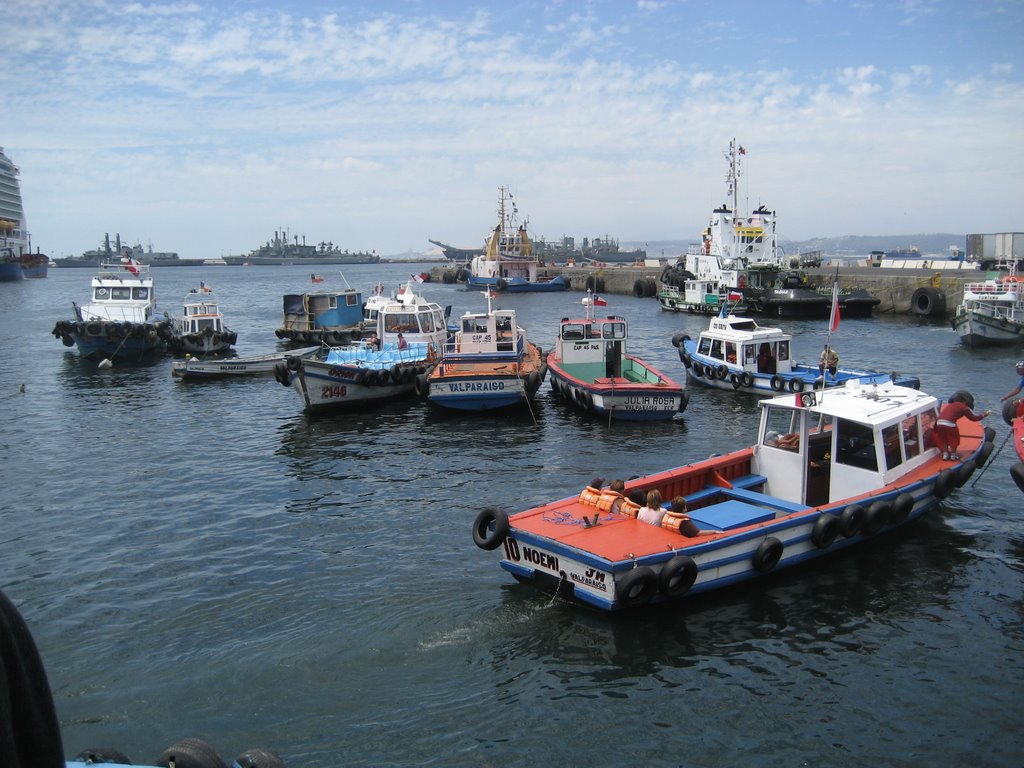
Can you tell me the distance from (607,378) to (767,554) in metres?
16.9

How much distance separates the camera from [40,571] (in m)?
16.0

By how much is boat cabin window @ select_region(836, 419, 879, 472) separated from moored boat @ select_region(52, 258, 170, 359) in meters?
41.1

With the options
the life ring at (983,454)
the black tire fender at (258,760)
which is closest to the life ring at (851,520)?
the life ring at (983,454)

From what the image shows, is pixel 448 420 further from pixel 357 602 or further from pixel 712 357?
pixel 357 602

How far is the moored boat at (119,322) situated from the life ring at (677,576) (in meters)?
41.6

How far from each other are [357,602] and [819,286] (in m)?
68.5

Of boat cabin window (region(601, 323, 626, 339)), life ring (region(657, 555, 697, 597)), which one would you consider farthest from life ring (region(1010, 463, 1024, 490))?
boat cabin window (region(601, 323, 626, 339))

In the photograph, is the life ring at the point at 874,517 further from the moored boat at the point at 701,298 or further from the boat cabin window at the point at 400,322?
the moored boat at the point at 701,298

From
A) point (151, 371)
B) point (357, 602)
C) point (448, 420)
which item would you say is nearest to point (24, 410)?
point (151, 371)

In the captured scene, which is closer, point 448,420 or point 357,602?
point 357,602

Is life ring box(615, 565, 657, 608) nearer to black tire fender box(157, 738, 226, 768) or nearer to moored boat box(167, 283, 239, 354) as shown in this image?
black tire fender box(157, 738, 226, 768)

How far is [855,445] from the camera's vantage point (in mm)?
16031

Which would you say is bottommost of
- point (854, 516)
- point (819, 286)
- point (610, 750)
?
point (610, 750)

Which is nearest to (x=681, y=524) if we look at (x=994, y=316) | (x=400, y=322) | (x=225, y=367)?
(x=400, y=322)
